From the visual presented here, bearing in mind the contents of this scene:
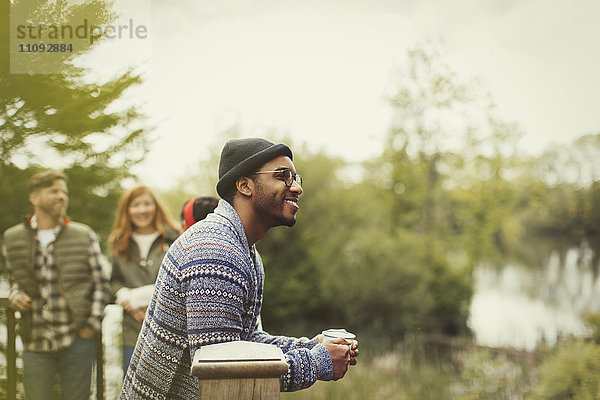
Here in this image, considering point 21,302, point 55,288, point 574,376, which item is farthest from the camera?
point 574,376

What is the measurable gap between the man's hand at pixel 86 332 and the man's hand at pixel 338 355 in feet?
7.63

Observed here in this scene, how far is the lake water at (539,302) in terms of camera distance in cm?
660

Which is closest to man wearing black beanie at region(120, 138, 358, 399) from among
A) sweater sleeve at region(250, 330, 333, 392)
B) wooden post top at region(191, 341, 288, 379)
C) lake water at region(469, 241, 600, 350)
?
sweater sleeve at region(250, 330, 333, 392)

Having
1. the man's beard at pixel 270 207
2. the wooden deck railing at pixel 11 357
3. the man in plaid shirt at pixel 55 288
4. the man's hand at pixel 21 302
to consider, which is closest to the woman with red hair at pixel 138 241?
the man in plaid shirt at pixel 55 288

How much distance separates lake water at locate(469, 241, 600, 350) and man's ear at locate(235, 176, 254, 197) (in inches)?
228

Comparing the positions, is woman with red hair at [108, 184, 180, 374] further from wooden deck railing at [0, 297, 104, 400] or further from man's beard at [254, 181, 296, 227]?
man's beard at [254, 181, 296, 227]

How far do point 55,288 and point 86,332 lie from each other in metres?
0.35

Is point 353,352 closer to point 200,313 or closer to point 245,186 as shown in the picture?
point 200,313

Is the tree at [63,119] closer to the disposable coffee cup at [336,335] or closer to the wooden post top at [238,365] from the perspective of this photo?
the disposable coffee cup at [336,335]

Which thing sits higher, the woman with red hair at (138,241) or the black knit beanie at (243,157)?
the black knit beanie at (243,157)

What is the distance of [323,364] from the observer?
129 centimetres

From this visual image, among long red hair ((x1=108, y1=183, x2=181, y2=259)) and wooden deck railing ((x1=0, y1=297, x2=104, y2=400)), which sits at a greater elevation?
long red hair ((x1=108, y1=183, x2=181, y2=259))

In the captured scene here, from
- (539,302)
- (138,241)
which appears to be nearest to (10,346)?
(138,241)

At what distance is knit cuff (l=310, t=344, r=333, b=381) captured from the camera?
4.22 feet
